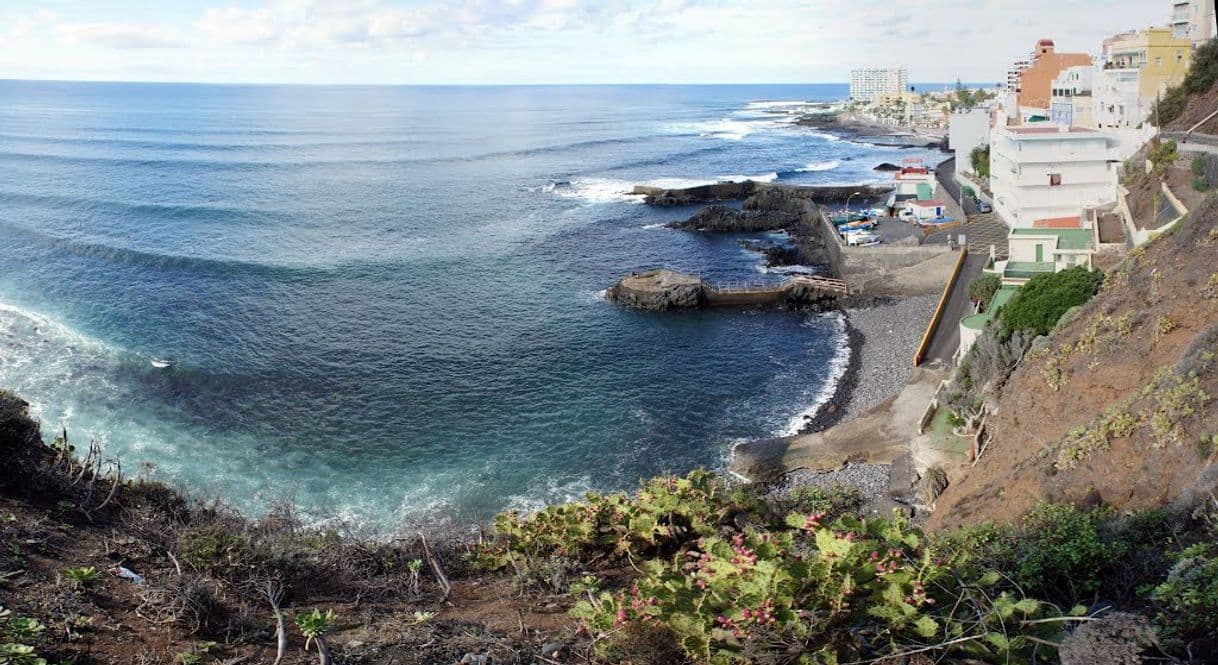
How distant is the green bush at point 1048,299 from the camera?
22.5m

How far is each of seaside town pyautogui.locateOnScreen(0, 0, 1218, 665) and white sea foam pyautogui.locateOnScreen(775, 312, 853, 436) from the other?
197 mm

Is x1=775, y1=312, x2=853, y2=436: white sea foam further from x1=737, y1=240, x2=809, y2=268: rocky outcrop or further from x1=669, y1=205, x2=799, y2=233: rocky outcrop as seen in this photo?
x1=669, y1=205, x2=799, y2=233: rocky outcrop

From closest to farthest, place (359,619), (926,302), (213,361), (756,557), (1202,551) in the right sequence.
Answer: (756,557), (1202,551), (359,619), (213,361), (926,302)

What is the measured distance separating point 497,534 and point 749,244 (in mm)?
47758

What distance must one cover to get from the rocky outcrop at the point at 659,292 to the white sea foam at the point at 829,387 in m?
7.63

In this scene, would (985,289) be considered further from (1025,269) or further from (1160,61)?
(1160,61)

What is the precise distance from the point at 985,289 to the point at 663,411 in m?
14.8

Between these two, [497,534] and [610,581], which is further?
[497,534]

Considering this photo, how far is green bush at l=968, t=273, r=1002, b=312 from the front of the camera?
3325cm

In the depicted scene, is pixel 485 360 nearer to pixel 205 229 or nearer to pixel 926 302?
pixel 926 302

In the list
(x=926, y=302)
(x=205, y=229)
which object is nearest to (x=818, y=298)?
(x=926, y=302)

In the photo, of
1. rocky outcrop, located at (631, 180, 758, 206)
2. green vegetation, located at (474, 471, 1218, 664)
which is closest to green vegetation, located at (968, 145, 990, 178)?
rocky outcrop, located at (631, 180, 758, 206)

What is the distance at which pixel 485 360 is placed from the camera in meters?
35.3


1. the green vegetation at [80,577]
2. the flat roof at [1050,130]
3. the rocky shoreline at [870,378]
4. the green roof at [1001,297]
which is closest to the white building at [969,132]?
the flat roof at [1050,130]
